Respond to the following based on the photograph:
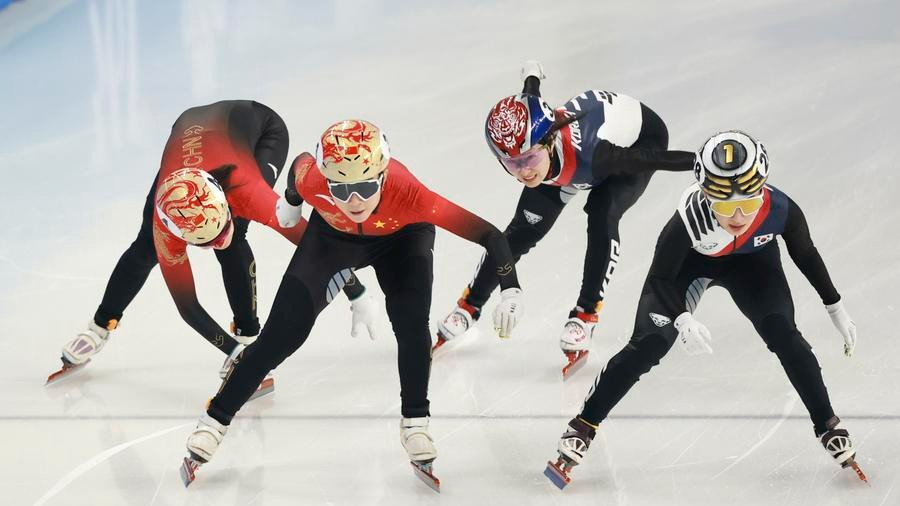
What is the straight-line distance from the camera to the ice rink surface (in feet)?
14.9

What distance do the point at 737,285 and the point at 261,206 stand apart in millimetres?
1875

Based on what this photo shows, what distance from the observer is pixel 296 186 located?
445 centimetres

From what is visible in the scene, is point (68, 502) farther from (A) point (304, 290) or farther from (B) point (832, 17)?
(B) point (832, 17)

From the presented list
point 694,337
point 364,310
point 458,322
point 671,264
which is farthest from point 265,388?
point 694,337

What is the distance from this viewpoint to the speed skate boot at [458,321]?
5.48 meters

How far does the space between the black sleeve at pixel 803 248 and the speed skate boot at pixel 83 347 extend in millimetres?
3027

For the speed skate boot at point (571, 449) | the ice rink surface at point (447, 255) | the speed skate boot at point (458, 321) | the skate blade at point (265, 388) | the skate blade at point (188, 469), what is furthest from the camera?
the speed skate boot at point (458, 321)

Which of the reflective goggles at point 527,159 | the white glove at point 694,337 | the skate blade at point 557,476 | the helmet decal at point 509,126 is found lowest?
the skate blade at point 557,476

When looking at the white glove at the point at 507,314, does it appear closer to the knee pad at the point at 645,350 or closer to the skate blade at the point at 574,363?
the knee pad at the point at 645,350

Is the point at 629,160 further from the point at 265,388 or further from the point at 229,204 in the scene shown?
the point at 265,388

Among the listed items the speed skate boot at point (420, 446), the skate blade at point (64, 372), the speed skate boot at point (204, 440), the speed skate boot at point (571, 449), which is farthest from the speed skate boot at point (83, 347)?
the speed skate boot at point (571, 449)

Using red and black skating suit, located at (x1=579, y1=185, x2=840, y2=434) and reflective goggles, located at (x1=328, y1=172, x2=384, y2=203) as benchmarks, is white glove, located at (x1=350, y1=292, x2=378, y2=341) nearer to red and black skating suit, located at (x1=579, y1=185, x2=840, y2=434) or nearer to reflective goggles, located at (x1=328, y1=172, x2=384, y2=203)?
reflective goggles, located at (x1=328, y1=172, x2=384, y2=203)

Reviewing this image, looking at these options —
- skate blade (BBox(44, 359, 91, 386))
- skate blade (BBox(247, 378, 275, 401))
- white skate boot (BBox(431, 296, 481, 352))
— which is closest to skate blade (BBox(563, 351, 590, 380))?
white skate boot (BBox(431, 296, 481, 352))

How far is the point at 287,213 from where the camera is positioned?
4.52 meters
